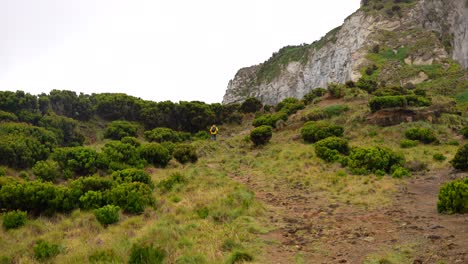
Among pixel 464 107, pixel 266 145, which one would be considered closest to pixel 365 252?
pixel 266 145

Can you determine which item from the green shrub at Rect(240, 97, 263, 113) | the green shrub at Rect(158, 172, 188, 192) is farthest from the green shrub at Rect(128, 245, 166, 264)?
the green shrub at Rect(240, 97, 263, 113)

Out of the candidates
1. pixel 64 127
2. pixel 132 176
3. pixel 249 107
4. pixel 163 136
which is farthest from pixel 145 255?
pixel 249 107

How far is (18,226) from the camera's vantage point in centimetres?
1080

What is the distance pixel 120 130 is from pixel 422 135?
79.9 ft

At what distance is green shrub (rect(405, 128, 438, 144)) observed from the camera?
75.3ft

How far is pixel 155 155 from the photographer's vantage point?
2162cm

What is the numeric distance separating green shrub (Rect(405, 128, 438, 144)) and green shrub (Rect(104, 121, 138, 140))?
899 inches

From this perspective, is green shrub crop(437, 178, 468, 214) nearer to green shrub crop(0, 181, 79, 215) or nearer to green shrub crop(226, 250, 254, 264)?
green shrub crop(226, 250, 254, 264)

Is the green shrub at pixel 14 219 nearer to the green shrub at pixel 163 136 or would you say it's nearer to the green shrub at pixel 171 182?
the green shrub at pixel 171 182

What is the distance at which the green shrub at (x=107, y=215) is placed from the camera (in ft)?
35.3

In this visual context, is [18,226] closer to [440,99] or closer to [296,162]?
[296,162]

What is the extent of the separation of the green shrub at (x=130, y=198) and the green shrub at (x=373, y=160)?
9.77m

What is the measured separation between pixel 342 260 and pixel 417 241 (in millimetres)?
1968

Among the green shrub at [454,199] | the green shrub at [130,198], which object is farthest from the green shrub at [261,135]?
the green shrub at [454,199]
